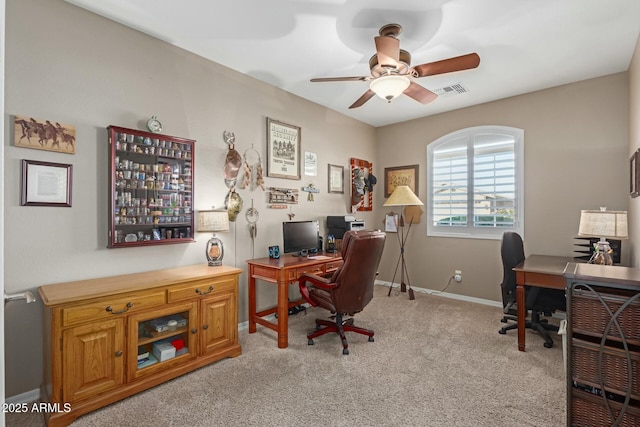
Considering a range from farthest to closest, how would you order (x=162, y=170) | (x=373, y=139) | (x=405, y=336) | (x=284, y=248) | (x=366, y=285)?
(x=373, y=139)
(x=284, y=248)
(x=405, y=336)
(x=366, y=285)
(x=162, y=170)

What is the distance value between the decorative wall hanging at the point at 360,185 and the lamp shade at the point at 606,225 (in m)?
2.84

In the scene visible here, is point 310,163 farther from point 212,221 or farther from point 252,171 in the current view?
point 212,221

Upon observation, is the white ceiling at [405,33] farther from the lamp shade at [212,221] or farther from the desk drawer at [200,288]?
the desk drawer at [200,288]

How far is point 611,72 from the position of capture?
10.9 ft

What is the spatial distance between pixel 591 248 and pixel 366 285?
2.46 meters

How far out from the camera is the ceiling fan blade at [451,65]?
220 cm

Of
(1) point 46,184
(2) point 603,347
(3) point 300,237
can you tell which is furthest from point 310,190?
(2) point 603,347

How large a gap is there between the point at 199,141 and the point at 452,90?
120 inches

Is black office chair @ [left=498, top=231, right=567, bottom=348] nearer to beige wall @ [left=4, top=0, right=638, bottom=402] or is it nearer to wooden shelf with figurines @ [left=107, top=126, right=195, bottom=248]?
beige wall @ [left=4, top=0, right=638, bottom=402]

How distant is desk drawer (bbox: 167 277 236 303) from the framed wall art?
11.0 feet

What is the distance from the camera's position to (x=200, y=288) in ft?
8.23

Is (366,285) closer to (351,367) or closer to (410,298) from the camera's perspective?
(351,367)

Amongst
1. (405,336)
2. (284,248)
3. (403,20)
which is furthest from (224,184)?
(405,336)

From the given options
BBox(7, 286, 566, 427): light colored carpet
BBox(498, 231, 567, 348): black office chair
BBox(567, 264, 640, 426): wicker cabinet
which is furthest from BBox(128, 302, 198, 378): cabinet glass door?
BBox(498, 231, 567, 348): black office chair
